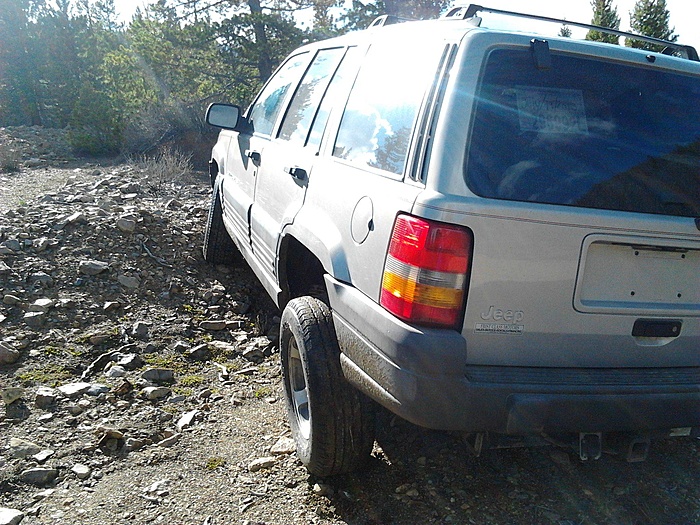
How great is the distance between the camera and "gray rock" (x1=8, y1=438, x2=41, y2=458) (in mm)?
2920

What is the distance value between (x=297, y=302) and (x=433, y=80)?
118 centimetres

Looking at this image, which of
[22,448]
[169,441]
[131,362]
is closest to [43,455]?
[22,448]

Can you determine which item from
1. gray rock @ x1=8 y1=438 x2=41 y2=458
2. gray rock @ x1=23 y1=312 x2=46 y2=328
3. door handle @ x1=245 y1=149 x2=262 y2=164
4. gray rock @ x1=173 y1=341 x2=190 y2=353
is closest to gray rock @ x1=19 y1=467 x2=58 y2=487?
gray rock @ x1=8 y1=438 x2=41 y2=458

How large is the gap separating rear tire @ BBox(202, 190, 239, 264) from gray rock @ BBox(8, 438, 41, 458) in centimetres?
263

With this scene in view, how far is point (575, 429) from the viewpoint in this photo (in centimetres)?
209

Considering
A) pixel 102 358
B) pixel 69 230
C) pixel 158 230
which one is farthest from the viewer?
pixel 158 230

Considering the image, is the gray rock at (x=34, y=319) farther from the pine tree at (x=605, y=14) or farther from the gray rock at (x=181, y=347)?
the pine tree at (x=605, y=14)

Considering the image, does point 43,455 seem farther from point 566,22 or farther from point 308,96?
point 566,22

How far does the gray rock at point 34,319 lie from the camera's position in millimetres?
4113

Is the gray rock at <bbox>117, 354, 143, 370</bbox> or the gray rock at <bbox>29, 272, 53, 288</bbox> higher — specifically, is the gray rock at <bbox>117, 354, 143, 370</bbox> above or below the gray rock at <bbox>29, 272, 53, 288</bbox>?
below

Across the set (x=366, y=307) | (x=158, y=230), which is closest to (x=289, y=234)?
(x=366, y=307)

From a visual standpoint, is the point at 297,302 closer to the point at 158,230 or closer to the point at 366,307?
the point at 366,307

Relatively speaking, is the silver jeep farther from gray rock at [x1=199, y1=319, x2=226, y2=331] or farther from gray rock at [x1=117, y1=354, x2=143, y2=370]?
gray rock at [x1=199, y1=319, x2=226, y2=331]

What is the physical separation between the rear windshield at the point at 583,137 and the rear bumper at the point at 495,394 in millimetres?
569
